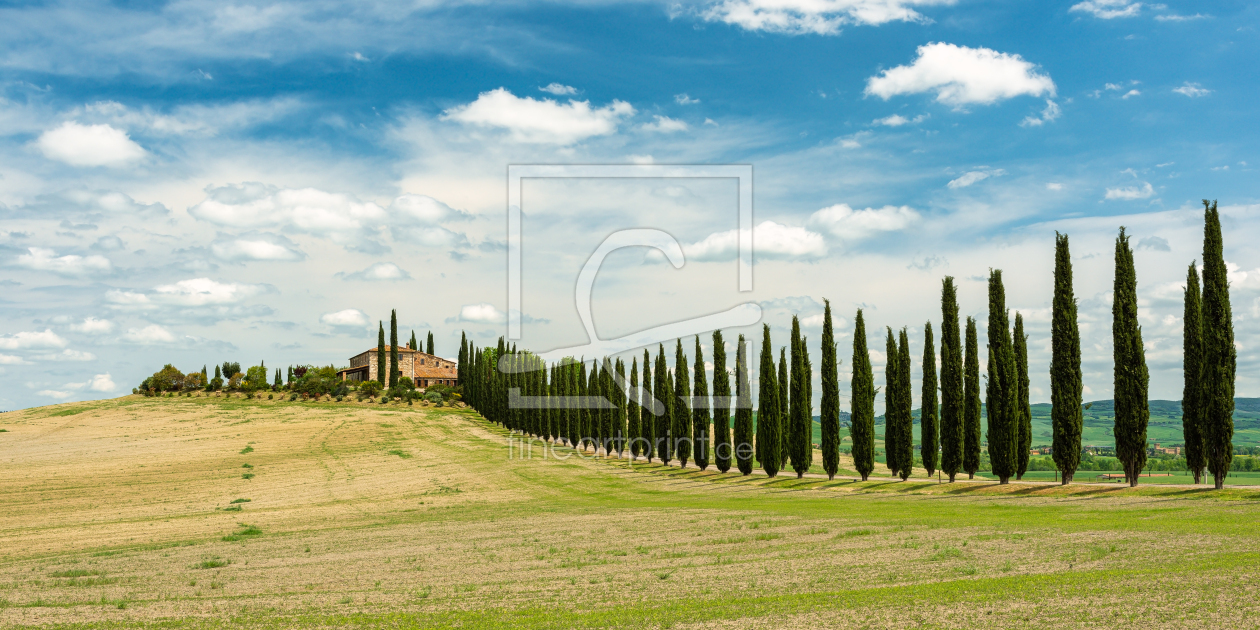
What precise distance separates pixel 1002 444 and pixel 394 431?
2010 inches

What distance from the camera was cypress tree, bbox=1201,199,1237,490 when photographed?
26703 millimetres

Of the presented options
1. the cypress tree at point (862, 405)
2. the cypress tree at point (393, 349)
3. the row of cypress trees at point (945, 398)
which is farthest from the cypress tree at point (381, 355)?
the cypress tree at point (862, 405)

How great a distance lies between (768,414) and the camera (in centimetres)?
4362

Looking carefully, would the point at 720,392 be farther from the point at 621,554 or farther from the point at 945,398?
the point at 621,554

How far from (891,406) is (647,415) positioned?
20.0 meters

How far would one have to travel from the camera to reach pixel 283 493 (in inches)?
1400

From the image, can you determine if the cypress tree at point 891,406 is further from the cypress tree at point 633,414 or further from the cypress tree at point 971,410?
the cypress tree at point 633,414

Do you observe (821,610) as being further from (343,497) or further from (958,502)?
(343,497)

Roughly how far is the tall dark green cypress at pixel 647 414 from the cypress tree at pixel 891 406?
59.8 ft

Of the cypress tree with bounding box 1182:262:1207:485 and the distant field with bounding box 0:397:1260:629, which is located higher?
the cypress tree with bounding box 1182:262:1207:485

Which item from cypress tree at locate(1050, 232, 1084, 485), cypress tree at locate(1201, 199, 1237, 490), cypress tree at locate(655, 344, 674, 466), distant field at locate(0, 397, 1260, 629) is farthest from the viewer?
cypress tree at locate(655, 344, 674, 466)

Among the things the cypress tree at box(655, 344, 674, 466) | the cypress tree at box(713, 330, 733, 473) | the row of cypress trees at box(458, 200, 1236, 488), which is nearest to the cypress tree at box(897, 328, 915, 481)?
the row of cypress trees at box(458, 200, 1236, 488)

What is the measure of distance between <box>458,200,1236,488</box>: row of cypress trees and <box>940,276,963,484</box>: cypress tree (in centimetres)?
5

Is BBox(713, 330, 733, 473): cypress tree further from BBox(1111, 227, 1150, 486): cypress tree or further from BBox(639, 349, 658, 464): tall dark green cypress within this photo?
BBox(1111, 227, 1150, 486): cypress tree
